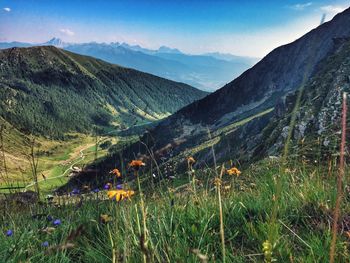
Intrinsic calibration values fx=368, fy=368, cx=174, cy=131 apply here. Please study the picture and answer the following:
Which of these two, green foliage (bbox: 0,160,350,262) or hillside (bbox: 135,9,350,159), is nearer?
green foliage (bbox: 0,160,350,262)

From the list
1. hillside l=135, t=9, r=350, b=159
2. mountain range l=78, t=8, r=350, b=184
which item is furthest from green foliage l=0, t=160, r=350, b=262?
hillside l=135, t=9, r=350, b=159

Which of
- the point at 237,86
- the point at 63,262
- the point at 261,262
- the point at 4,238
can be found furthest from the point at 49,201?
the point at 237,86

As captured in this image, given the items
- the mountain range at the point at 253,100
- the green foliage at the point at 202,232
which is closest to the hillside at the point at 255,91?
the mountain range at the point at 253,100

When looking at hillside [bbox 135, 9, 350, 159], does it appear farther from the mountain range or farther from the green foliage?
the green foliage

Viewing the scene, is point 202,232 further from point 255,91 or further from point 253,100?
point 255,91

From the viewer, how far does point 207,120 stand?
17038cm

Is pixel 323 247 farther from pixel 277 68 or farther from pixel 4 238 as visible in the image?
pixel 277 68

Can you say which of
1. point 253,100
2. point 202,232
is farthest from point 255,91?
point 202,232

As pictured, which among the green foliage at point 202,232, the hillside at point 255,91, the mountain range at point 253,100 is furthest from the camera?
the hillside at point 255,91

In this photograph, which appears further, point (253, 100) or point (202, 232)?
point (253, 100)

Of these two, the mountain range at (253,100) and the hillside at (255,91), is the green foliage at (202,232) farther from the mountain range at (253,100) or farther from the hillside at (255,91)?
the hillside at (255,91)

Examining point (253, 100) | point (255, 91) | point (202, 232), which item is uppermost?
point (202, 232)

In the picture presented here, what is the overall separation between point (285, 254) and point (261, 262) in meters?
0.19

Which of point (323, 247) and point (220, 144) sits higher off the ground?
point (323, 247)
